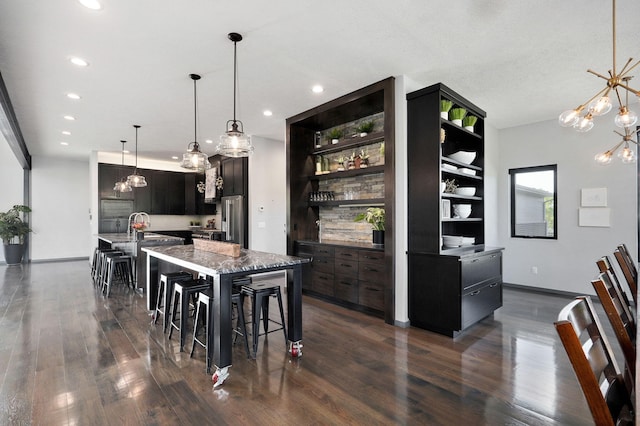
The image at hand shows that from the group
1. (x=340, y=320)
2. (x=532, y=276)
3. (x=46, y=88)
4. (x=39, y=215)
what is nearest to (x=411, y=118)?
(x=340, y=320)

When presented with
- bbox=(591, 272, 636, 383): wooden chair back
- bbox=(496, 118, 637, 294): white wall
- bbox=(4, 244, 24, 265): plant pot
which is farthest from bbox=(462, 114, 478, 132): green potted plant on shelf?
bbox=(4, 244, 24, 265): plant pot

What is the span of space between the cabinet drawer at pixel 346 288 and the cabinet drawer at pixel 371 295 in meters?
0.08

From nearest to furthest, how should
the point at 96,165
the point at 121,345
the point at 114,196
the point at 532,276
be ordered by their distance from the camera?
the point at 121,345
the point at 532,276
the point at 96,165
the point at 114,196

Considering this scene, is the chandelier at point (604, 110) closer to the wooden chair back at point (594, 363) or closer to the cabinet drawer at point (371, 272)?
the wooden chair back at point (594, 363)

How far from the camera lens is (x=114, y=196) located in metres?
8.20

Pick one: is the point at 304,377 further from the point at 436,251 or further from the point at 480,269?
the point at 480,269

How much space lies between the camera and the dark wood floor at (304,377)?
205 centimetres

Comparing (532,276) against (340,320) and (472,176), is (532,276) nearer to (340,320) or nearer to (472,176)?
(472,176)

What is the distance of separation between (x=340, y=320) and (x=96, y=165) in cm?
723

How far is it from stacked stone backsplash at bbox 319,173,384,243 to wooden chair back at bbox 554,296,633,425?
3206mm

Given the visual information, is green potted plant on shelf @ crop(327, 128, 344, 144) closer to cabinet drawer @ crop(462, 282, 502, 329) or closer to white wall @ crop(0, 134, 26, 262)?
cabinet drawer @ crop(462, 282, 502, 329)

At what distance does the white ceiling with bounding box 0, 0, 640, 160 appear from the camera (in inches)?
98.7

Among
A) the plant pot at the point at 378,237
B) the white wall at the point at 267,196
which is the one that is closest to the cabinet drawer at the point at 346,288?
the plant pot at the point at 378,237

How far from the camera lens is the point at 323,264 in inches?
184
